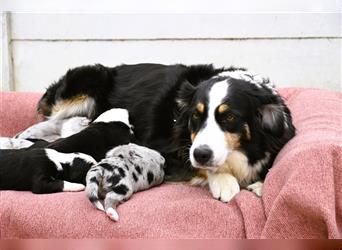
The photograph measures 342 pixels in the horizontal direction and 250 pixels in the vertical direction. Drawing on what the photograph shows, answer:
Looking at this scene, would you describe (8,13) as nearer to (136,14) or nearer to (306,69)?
(136,14)

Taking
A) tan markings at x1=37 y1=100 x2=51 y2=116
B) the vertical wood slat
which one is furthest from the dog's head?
the vertical wood slat

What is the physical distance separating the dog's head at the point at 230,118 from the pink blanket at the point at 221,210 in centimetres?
20

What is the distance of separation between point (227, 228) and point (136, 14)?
101 inches

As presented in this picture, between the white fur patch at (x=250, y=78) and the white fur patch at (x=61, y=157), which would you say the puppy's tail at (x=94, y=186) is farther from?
the white fur patch at (x=250, y=78)

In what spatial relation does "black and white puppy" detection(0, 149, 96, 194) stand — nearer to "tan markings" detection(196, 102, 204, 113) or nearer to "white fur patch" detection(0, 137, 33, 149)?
"white fur patch" detection(0, 137, 33, 149)

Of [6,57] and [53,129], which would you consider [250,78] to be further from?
[6,57]

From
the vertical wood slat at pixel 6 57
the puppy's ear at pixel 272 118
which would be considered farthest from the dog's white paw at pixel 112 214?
the vertical wood slat at pixel 6 57

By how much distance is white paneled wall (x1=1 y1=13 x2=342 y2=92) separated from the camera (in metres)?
4.30

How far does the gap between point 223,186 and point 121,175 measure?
0.48 meters

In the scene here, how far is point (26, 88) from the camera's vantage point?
463 cm

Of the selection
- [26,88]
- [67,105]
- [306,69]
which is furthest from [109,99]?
[306,69]

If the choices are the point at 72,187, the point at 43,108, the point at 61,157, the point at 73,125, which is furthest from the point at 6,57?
the point at 72,187

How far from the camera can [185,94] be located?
284 centimetres

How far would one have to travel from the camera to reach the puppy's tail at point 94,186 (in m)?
2.25
